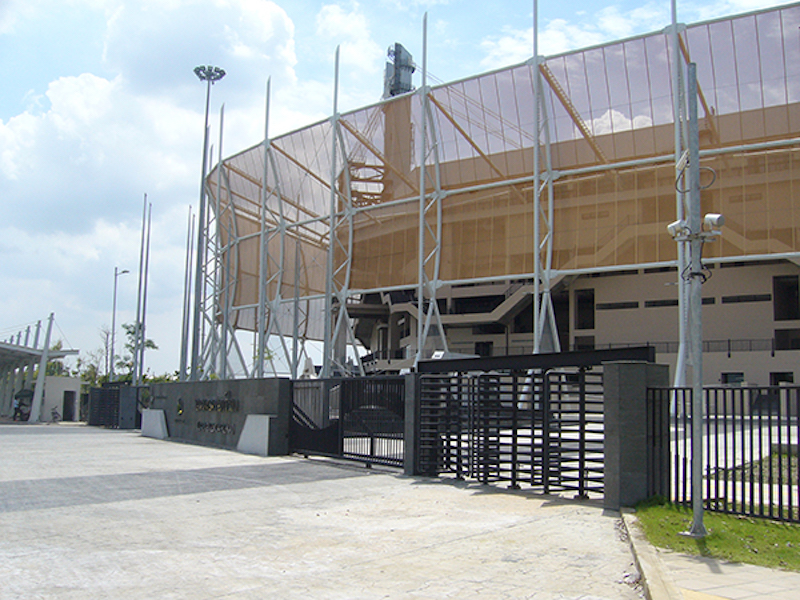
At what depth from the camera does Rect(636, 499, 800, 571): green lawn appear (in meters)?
7.43

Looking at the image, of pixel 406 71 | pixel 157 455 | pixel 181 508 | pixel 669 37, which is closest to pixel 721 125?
pixel 669 37

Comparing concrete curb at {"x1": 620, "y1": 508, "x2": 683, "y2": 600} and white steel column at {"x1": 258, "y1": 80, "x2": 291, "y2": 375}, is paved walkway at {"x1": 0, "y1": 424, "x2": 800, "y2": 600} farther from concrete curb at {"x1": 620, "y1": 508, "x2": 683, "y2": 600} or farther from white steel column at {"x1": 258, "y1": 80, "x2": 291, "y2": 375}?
white steel column at {"x1": 258, "y1": 80, "x2": 291, "y2": 375}

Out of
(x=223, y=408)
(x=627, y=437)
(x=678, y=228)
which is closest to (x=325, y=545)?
(x=627, y=437)

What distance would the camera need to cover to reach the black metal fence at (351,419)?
1664 cm

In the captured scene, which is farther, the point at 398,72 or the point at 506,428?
the point at 398,72

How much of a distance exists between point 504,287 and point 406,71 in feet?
95.6

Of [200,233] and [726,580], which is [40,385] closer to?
[200,233]

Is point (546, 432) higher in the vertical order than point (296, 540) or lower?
higher

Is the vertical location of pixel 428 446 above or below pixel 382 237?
below

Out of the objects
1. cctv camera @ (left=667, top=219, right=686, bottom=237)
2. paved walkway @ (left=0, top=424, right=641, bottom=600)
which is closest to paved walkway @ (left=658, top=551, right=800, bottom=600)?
paved walkway @ (left=0, top=424, right=641, bottom=600)

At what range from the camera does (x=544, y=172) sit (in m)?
36.5

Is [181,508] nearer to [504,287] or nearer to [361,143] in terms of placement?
[361,143]

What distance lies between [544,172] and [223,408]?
20.3 meters

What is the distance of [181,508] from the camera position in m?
11.0
